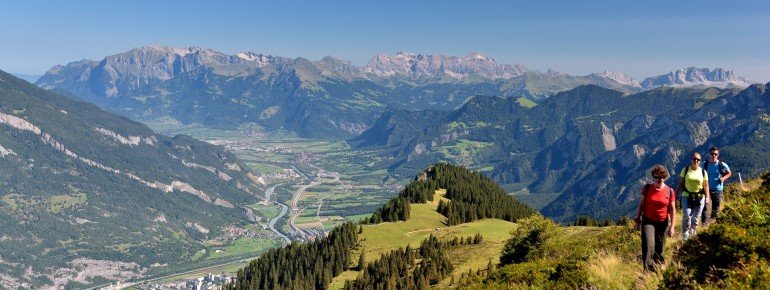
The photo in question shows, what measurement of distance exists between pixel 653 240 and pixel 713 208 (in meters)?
11.6

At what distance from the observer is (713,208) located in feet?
103

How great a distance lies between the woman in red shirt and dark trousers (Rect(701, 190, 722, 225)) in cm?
669

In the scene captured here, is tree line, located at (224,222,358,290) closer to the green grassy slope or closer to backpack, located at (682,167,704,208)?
the green grassy slope

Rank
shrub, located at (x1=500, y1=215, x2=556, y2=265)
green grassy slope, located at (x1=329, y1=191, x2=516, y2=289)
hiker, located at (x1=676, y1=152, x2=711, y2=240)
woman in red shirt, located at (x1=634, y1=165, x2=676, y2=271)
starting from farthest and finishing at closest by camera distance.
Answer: green grassy slope, located at (x1=329, y1=191, x2=516, y2=289), shrub, located at (x1=500, y1=215, x2=556, y2=265), hiker, located at (x1=676, y1=152, x2=711, y2=240), woman in red shirt, located at (x1=634, y1=165, x2=676, y2=271)

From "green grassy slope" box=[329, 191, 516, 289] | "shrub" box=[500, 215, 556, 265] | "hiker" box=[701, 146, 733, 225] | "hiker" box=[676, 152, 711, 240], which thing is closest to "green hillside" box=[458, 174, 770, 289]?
"hiker" box=[676, 152, 711, 240]

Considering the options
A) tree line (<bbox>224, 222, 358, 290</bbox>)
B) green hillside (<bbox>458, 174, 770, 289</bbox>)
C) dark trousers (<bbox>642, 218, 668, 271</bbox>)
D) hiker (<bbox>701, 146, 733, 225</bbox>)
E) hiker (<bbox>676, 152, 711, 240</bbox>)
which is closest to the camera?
green hillside (<bbox>458, 174, 770, 289</bbox>)

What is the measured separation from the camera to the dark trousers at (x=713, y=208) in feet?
93.5

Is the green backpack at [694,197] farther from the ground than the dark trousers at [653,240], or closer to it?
farther from the ground

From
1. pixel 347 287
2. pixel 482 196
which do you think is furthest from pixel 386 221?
pixel 347 287

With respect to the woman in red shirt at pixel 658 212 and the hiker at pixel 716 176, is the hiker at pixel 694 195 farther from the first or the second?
the woman in red shirt at pixel 658 212

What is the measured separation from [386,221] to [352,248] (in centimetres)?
3029

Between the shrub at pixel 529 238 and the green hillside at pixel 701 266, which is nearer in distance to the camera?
the green hillside at pixel 701 266

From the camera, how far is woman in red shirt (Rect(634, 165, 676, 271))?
74.0 feet

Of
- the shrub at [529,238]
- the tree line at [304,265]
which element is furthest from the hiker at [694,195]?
the tree line at [304,265]
